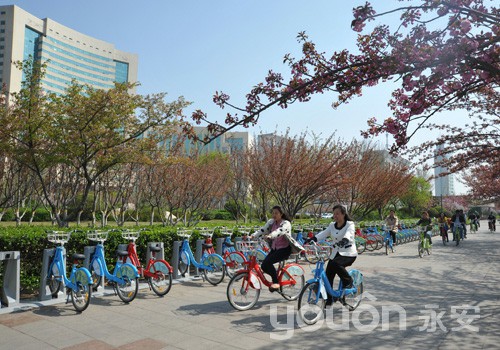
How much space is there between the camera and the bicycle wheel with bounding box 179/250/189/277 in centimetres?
803

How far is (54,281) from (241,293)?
3047mm

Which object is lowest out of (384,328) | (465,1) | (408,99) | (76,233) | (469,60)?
(384,328)

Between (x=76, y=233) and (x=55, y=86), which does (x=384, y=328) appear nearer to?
(x=76, y=233)

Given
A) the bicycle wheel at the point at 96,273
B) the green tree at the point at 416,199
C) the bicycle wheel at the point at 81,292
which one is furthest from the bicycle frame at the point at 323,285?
the green tree at the point at 416,199

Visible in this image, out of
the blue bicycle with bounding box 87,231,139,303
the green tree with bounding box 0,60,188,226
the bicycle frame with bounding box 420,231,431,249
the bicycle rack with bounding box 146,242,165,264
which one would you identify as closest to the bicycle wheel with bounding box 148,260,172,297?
the blue bicycle with bounding box 87,231,139,303

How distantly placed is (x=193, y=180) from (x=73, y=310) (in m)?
13.1

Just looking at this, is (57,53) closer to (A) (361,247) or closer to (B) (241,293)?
(A) (361,247)

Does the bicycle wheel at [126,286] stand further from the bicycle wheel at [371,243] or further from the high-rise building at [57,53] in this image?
the high-rise building at [57,53]

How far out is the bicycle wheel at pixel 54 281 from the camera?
6.00 metres

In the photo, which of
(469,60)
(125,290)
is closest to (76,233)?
(125,290)

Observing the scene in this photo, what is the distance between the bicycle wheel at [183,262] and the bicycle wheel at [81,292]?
260cm

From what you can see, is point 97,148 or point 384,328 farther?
point 97,148

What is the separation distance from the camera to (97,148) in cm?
1047

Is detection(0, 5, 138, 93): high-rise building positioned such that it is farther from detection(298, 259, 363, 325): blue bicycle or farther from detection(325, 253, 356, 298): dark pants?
detection(298, 259, 363, 325): blue bicycle
